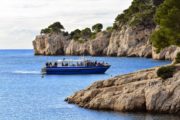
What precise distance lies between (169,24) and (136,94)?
1340cm

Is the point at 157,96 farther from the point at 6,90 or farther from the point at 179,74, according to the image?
the point at 6,90

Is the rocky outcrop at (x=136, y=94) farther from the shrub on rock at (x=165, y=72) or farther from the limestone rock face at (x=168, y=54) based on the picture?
the limestone rock face at (x=168, y=54)

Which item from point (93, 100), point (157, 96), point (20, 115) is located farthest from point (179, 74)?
point (20, 115)

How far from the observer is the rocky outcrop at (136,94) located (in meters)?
54.7

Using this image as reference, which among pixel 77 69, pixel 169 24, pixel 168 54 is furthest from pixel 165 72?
pixel 168 54

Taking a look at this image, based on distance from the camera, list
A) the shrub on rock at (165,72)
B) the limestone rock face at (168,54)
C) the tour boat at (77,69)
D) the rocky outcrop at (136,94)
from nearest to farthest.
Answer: the rocky outcrop at (136,94), the shrub on rock at (165,72), the tour boat at (77,69), the limestone rock face at (168,54)

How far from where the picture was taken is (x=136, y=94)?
5656cm

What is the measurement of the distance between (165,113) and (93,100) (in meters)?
9.45

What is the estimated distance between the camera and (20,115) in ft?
195

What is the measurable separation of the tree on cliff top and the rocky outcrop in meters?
7.05

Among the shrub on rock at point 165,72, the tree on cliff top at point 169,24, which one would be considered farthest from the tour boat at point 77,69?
the shrub on rock at point 165,72

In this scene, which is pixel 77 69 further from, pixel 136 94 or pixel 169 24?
pixel 136 94

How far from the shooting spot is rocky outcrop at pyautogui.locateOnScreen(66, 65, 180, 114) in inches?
2154

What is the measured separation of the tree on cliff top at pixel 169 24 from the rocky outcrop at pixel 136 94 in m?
7.05
